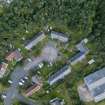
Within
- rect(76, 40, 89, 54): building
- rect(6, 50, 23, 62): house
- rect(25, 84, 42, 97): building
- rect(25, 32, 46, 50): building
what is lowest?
rect(25, 84, 42, 97): building

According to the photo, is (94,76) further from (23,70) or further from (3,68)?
(3,68)

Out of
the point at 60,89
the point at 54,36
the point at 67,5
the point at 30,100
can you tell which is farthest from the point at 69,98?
the point at 67,5

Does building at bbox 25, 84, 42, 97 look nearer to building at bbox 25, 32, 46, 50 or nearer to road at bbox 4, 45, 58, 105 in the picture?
road at bbox 4, 45, 58, 105

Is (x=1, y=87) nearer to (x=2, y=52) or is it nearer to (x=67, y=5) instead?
(x=2, y=52)

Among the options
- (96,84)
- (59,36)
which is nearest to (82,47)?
(59,36)

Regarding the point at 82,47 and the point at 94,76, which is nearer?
the point at 94,76

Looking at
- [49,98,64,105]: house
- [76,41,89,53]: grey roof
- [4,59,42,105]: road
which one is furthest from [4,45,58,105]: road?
[49,98,64,105]: house

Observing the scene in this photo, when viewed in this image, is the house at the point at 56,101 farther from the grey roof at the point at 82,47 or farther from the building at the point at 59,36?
the building at the point at 59,36
